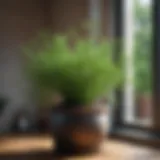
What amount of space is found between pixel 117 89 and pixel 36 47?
15.7 inches

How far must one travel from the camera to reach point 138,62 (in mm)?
1920

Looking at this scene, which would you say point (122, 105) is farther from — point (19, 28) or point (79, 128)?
point (19, 28)

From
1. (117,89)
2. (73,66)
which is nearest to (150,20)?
(117,89)

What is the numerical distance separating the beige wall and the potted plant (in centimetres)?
46

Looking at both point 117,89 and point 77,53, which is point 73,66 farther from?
point 117,89

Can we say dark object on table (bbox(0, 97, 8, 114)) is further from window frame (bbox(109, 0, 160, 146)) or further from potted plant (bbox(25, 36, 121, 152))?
window frame (bbox(109, 0, 160, 146))

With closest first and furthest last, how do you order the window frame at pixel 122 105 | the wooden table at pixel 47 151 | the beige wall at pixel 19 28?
the wooden table at pixel 47 151, the window frame at pixel 122 105, the beige wall at pixel 19 28

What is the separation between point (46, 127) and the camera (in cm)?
210

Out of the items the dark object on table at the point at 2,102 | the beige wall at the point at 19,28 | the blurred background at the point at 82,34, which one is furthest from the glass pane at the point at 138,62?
the dark object on table at the point at 2,102

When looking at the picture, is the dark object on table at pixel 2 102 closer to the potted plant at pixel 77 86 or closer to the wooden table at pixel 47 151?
the wooden table at pixel 47 151

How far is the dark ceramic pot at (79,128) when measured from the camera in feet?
5.09

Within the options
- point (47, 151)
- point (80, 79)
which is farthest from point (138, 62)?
point (47, 151)

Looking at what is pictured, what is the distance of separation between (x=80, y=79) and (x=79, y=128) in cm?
17

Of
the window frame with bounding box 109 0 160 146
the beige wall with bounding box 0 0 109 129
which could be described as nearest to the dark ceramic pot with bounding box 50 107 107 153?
the window frame with bounding box 109 0 160 146
